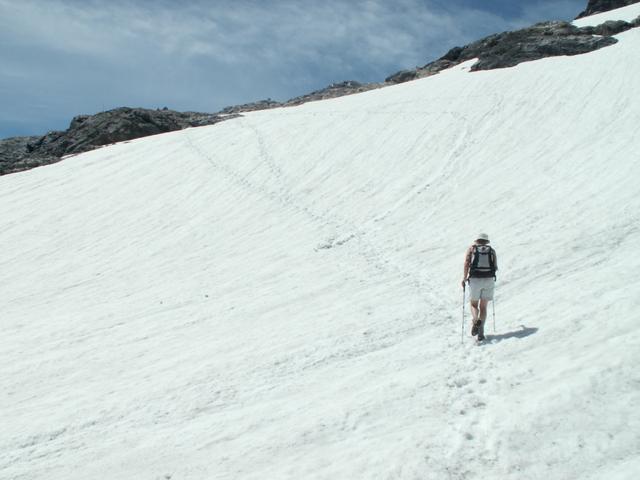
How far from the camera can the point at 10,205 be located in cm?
2752

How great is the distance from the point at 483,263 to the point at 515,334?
1256 millimetres

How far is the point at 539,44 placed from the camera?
38375mm

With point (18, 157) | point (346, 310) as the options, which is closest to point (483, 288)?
point (346, 310)

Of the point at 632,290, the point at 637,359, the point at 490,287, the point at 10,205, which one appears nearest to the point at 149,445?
the point at 490,287

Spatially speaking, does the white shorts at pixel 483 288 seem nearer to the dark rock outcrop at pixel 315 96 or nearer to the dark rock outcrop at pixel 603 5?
the dark rock outcrop at pixel 315 96

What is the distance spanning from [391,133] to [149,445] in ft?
75.3

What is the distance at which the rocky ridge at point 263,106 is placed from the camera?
37.7 m

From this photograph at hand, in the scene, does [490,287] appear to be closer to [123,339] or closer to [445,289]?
[445,289]

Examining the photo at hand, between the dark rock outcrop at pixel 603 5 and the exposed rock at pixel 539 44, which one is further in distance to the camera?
the dark rock outcrop at pixel 603 5

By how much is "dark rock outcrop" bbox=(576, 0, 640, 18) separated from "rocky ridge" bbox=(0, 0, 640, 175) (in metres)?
22.8

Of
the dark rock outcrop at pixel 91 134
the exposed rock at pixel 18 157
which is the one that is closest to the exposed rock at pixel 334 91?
the dark rock outcrop at pixel 91 134

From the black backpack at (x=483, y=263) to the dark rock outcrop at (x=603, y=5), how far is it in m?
67.7

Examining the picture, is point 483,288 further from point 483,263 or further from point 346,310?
point 346,310

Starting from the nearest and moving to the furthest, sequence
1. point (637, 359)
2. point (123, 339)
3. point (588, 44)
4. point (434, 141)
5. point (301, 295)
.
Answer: point (637, 359)
point (123, 339)
point (301, 295)
point (434, 141)
point (588, 44)
